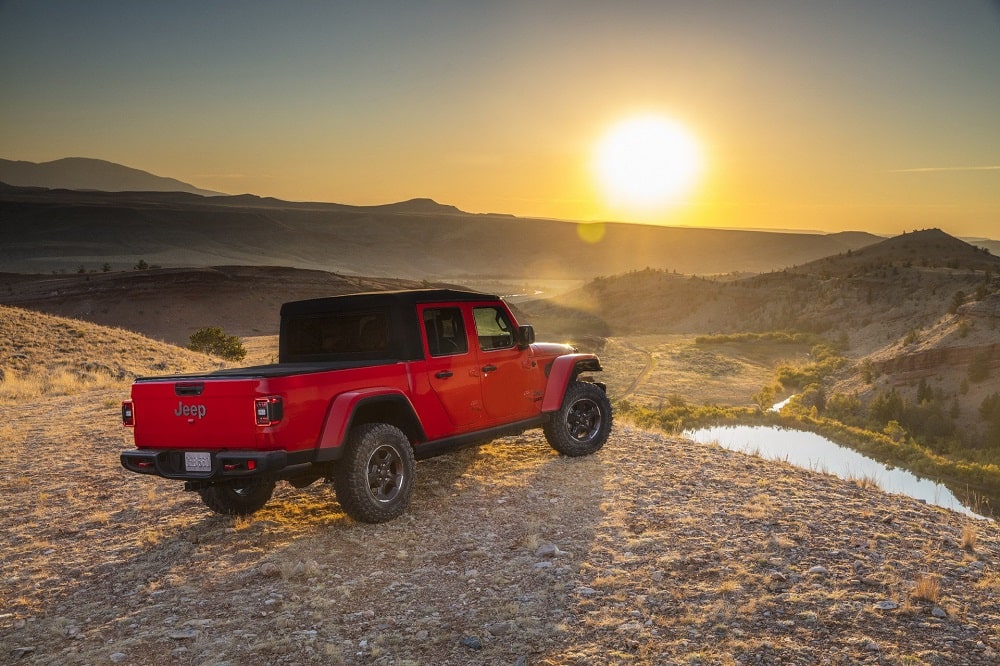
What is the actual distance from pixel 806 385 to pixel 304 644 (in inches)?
1433

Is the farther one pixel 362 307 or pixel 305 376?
pixel 362 307

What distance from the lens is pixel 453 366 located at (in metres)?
8.02

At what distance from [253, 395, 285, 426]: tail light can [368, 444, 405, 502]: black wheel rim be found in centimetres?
129

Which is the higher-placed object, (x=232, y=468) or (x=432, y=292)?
(x=432, y=292)

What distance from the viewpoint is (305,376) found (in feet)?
21.0

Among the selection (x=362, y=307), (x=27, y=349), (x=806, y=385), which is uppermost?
(x=362, y=307)

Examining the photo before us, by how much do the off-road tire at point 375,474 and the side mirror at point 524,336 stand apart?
221cm

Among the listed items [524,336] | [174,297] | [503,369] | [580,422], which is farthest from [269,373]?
[174,297]

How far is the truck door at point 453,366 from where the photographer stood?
7.83 meters

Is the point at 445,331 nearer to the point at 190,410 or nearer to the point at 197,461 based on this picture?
the point at 190,410

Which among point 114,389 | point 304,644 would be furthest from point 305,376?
point 114,389

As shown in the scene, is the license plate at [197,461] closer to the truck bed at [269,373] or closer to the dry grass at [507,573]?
the truck bed at [269,373]

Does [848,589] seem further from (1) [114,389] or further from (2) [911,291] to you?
(2) [911,291]

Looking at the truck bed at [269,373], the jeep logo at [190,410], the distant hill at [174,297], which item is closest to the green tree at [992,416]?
the truck bed at [269,373]
